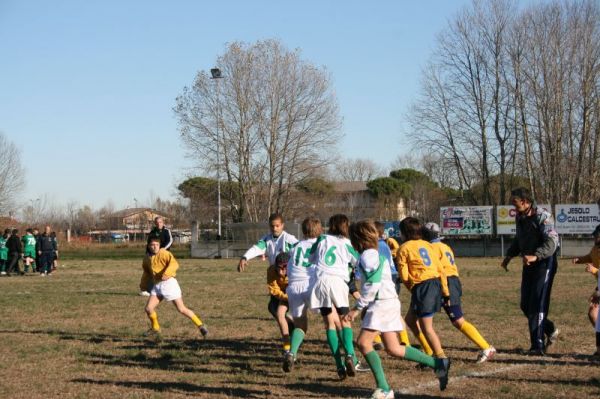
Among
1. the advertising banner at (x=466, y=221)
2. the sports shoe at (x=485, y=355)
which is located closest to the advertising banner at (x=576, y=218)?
the advertising banner at (x=466, y=221)

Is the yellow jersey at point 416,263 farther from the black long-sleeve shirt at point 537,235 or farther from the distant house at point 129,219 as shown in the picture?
the distant house at point 129,219

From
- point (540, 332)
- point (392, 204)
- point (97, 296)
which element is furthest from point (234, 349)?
point (392, 204)

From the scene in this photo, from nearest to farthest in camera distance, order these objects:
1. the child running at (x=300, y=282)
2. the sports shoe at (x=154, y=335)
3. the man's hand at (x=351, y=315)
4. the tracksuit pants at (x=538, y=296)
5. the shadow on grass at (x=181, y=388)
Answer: the man's hand at (x=351, y=315) → the shadow on grass at (x=181, y=388) → the child running at (x=300, y=282) → the tracksuit pants at (x=538, y=296) → the sports shoe at (x=154, y=335)

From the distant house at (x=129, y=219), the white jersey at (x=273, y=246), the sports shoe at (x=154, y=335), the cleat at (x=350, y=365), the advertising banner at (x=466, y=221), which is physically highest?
the distant house at (x=129, y=219)

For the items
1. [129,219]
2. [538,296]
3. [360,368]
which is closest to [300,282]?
[360,368]

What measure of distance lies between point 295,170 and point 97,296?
33093mm

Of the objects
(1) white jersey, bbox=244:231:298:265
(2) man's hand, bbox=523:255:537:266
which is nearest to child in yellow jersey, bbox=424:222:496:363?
(2) man's hand, bbox=523:255:537:266

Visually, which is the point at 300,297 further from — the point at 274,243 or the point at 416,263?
the point at 274,243

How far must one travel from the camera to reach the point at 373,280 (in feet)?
24.3

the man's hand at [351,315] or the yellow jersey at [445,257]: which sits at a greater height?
the yellow jersey at [445,257]

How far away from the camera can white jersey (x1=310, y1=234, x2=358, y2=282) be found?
8305mm

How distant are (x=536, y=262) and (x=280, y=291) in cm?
325

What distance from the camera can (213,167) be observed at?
51.1m

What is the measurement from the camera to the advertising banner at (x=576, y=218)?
1526 inches
